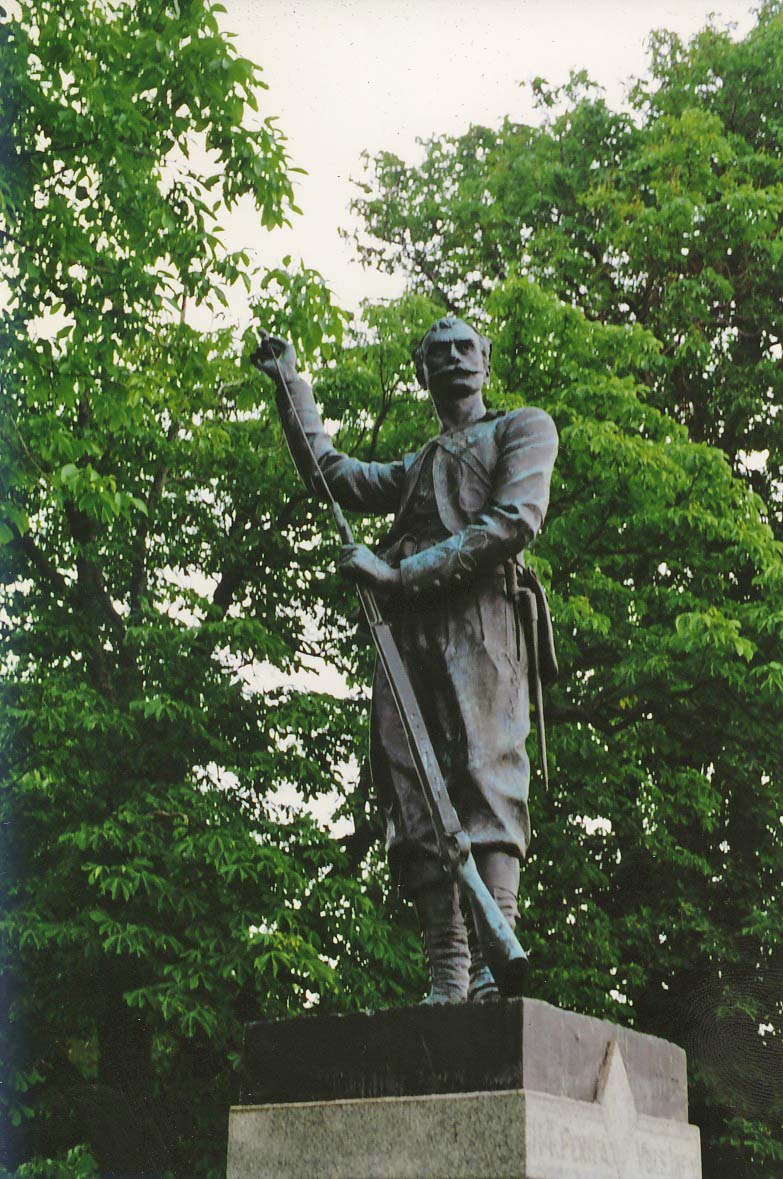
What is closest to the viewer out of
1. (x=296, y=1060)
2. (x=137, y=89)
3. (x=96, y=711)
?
(x=296, y=1060)

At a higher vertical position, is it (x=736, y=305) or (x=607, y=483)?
(x=736, y=305)

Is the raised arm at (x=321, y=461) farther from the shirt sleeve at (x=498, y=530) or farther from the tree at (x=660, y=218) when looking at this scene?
the tree at (x=660, y=218)

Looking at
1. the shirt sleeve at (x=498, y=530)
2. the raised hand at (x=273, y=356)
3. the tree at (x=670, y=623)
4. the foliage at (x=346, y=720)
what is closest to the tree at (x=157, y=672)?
the foliage at (x=346, y=720)

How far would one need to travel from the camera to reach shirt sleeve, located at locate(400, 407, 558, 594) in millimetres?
4633

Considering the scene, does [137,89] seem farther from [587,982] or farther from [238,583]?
[587,982]

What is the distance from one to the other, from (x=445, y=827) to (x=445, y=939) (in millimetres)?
371

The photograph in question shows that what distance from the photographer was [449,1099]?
381cm

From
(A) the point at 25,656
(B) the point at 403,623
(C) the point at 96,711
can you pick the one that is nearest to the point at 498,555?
(B) the point at 403,623

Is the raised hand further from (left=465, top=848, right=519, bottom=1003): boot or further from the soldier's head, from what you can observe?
(left=465, top=848, right=519, bottom=1003): boot

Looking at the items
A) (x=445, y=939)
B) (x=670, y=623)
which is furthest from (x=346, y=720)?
(x=445, y=939)

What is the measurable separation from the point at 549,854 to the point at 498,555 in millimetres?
9155

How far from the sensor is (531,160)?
1745cm

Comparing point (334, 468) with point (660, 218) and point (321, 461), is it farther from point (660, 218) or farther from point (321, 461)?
point (660, 218)

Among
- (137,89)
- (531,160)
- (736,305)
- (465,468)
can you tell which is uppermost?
(531,160)
